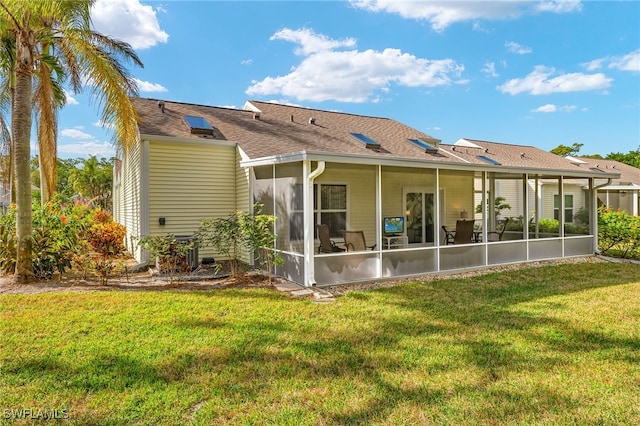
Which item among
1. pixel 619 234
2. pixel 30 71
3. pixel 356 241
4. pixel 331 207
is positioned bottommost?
pixel 619 234

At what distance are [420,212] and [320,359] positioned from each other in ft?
32.4

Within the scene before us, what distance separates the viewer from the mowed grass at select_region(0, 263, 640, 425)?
121 inches

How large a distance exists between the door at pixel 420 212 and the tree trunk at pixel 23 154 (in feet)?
34.9

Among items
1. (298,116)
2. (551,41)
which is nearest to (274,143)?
(298,116)

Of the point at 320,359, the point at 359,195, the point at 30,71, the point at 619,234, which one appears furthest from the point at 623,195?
the point at 30,71

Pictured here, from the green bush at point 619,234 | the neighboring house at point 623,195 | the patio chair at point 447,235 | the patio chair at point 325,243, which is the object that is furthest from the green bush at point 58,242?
the neighboring house at point 623,195

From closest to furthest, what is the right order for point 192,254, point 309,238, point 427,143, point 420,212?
point 309,238 → point 192,254 → point 420,212 → point 427,143

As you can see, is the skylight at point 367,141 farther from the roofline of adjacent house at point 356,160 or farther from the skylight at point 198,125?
the skylight at point 198,125

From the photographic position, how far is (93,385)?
3455mm

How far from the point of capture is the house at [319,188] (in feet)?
26.1

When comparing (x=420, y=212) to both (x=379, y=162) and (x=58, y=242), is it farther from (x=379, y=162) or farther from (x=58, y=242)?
(x=58, y=242)

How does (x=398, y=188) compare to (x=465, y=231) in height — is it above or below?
above

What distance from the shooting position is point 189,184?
10.1 metres

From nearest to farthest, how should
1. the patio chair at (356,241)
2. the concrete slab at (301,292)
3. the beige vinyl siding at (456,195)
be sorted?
the concrete slab at (301,292), the patio chair at (356,241), the beige vinyl siding at (456,195)
